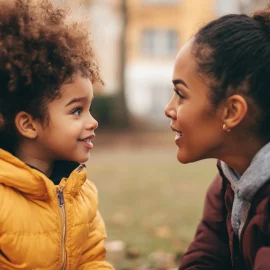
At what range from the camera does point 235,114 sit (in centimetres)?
231

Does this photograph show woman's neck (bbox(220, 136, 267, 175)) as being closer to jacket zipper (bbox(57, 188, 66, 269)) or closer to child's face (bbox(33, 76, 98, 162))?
child's face (bbox(33, 76, 98, 162))

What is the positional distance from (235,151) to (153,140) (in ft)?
53.5

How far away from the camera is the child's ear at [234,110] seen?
2281mm

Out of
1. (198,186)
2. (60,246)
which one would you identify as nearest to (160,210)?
(198,186)

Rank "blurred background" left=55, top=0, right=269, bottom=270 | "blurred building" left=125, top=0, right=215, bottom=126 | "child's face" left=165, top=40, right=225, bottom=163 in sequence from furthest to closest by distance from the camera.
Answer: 1. "blurred building" left=125, top=0, right=215, bottom=126
2. "blurred background" left=55, top=0, right=269, bottom=270
3. "child's face" left=165, top=40, right=225, bottom=163

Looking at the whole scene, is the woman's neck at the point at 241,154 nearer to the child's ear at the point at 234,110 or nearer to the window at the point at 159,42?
the child's ear at the point at 234,110

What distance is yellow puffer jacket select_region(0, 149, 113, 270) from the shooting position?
7.77 ft

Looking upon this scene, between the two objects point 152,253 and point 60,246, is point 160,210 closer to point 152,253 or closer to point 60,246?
point 152,253

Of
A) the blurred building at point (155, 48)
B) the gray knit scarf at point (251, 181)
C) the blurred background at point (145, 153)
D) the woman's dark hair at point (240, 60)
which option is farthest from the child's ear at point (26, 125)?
the blurred building at point (155, 48)

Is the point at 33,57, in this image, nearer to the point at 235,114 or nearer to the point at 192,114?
the point at 192,114

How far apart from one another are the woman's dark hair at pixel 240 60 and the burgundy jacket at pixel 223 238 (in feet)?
1.02

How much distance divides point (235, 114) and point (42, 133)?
2.58 feet

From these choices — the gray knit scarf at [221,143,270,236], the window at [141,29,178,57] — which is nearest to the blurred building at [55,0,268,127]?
the window at [141,29,178,57]

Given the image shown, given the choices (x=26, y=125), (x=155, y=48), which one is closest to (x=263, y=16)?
(x=26, y=125)
